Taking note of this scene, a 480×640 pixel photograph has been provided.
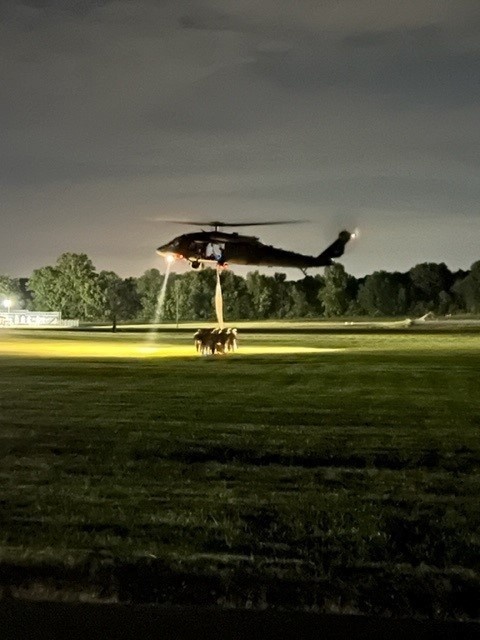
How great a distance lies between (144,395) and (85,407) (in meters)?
2.67

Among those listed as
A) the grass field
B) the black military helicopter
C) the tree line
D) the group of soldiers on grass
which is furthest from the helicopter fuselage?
the tree line

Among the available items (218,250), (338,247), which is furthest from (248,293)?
(218,250)

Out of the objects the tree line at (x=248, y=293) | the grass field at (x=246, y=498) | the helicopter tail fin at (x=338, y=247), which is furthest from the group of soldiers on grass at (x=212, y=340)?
the tree line at (x=248, y=293)

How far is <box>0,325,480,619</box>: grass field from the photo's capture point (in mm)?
6941

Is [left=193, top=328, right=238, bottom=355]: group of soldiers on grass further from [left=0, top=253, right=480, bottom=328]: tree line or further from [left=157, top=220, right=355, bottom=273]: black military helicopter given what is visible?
[left=0, top=253, right=480, bottom=328]: tree line

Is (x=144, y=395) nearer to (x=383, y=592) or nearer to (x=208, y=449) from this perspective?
(x=208, y=449)

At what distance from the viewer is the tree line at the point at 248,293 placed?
126 m

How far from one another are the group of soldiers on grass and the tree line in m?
83.4

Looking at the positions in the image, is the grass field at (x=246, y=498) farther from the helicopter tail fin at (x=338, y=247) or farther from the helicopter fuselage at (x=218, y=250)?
the helicopter tail fin at (x=338, y=247)

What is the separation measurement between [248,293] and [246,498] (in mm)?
131512

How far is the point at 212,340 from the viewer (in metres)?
38.0

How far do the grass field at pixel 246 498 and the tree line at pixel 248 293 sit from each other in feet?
345

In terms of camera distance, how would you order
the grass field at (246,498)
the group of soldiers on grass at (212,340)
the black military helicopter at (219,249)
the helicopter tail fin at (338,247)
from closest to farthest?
1. the grass field at (246,498)
2. the group of soldiers on grass at (212,340)
3. the black military helicopter at (219,249)
4. the helicopter tail fin at (338,247)

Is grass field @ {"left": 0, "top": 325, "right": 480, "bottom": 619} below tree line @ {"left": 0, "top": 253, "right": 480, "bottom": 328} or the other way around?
below
